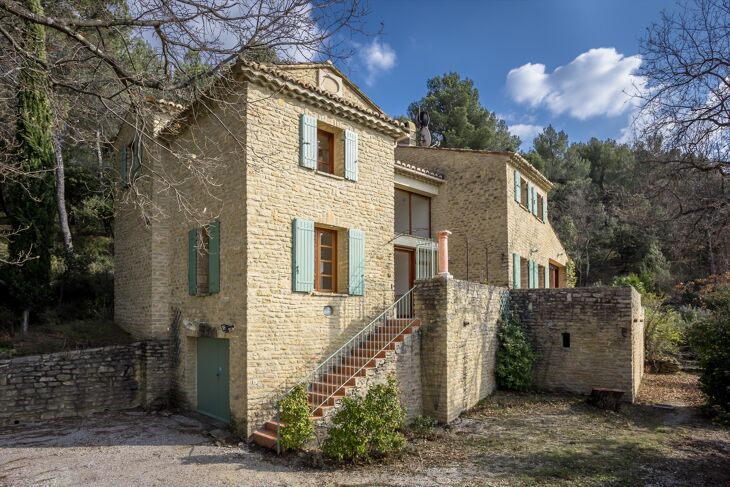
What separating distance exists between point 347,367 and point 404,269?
5836mm

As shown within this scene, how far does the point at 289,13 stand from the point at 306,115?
4.47 metres

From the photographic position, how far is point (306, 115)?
10289 mm

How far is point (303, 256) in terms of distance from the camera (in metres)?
9.93

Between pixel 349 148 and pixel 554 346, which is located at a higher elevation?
pixel 349 148

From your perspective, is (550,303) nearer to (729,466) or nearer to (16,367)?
(729,466)

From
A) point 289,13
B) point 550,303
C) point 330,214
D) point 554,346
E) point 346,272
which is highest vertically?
point 289,13

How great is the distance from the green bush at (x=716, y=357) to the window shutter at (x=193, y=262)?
12.0 m

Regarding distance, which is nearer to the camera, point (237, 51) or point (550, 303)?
point (237, 51)

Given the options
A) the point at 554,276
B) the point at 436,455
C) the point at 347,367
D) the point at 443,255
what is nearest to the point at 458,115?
the point at 554,276

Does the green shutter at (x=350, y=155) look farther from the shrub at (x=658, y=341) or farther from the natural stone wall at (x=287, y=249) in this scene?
the shrub at (x=658, y=341)

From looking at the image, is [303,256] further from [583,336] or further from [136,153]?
[583,336]

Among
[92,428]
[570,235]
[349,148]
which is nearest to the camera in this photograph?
[92,428]

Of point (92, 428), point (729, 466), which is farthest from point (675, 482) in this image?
point (92, 428)

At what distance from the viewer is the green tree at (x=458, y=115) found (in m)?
30.4
